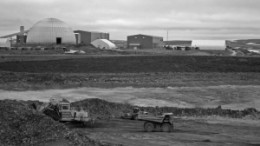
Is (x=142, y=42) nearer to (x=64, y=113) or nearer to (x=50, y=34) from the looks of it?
(x=50, y=34)

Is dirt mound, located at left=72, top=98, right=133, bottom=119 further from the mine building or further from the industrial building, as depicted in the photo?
the industrial building

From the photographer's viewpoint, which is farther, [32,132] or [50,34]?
[50,34]

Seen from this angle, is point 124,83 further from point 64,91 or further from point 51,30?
point 51,30

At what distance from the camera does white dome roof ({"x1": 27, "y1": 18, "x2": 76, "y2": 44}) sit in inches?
4099

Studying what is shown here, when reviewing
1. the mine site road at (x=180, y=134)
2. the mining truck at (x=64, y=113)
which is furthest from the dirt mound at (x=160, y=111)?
the mining truck at (x=64, y=113)

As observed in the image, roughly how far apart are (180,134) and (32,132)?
9.90m

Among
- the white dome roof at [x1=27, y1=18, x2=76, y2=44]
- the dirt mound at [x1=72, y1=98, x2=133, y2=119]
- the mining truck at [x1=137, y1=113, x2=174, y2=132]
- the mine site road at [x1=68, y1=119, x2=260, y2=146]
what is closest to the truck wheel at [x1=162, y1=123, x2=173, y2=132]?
the mining truck at [x1=137, y1=113, x2=174, y2=132]

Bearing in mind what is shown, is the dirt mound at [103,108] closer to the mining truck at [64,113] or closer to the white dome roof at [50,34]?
the mining truck at [64,113]

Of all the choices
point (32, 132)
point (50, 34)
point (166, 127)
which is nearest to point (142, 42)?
point (50, 34)

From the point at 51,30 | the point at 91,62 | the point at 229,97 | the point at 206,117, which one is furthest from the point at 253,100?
the point at 51,30

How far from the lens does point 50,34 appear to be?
342 ft

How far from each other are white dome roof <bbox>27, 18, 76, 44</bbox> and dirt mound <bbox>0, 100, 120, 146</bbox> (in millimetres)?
85958

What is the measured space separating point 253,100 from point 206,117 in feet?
36.0

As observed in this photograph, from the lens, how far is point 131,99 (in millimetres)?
39812
